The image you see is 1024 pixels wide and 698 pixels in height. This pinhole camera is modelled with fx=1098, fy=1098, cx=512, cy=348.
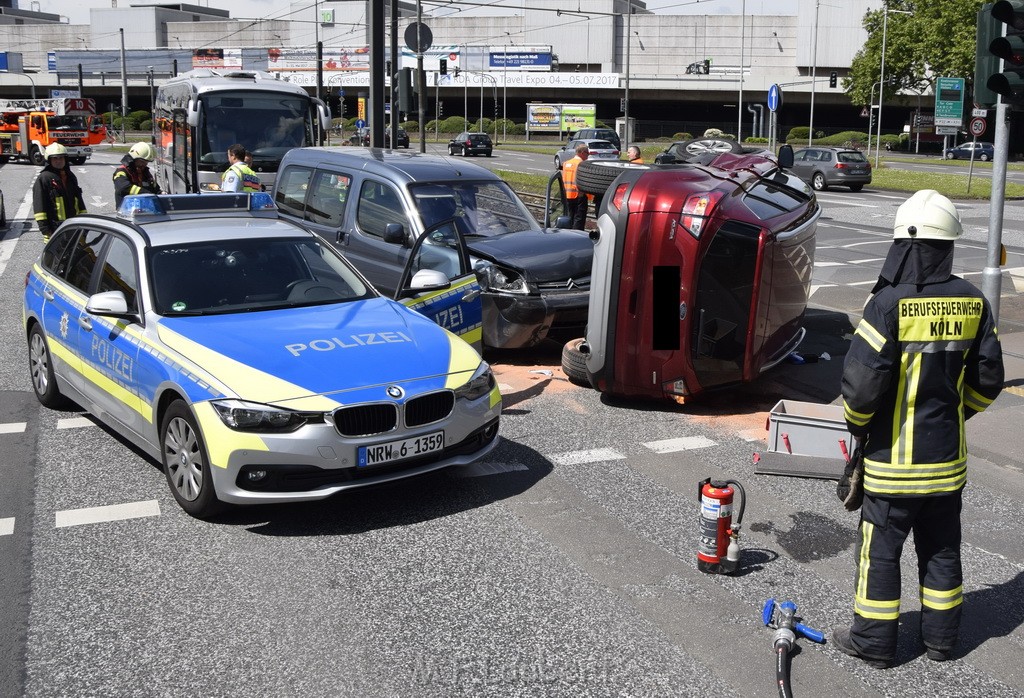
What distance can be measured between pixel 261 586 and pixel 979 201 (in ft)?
99.6

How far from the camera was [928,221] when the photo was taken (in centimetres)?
440

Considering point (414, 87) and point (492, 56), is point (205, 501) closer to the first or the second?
point (414, 87)

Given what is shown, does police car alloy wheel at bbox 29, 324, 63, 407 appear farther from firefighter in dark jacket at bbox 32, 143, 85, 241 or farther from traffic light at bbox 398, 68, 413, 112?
traffic light at bbox 398, 68, 413, 112

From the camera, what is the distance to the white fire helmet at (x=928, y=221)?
439cm

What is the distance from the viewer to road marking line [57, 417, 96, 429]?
818cm

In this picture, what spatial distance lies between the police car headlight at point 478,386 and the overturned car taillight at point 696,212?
88.0 inches


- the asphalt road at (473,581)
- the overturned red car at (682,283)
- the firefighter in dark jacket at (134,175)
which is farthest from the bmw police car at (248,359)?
the firefighter in dark jacket at (134,175)

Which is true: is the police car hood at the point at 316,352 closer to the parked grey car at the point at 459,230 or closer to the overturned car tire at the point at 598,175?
the parked grey car at the point at 459,230

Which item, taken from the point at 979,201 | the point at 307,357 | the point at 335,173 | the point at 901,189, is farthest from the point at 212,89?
the point at 901,189

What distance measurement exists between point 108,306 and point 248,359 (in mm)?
1165

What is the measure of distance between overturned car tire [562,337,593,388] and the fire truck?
142 feet

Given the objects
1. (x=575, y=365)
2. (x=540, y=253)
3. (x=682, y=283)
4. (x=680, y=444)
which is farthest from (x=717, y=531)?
(x=540, y=253)

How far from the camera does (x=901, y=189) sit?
123 feet

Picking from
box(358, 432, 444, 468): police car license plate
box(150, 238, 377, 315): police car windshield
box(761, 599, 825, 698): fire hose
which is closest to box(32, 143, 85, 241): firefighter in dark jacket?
box(150, 238, 377, 315): police car windshield
